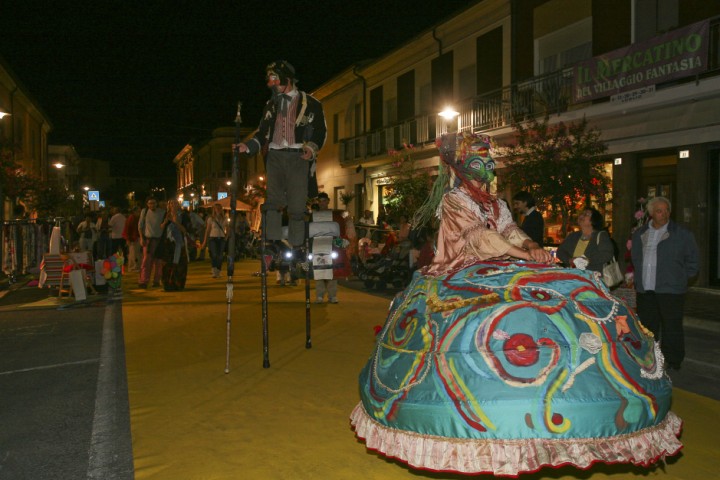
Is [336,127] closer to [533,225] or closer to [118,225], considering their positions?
[118,225]

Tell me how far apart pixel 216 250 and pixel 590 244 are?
11.3 m

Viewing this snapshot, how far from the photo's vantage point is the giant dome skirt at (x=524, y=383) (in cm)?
313

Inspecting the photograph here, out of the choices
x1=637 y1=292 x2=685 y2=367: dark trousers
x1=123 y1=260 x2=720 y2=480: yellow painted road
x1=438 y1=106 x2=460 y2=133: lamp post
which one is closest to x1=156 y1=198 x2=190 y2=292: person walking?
x1=123 y1=260 x2=720 y2=480: yellow painted road

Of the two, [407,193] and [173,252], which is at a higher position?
[407,193]

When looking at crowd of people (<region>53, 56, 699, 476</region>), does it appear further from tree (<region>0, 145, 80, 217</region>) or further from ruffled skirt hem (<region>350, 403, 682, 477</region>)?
tree (<region>0, 145, 80, 217</region>)

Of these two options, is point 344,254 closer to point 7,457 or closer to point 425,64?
point 7,457

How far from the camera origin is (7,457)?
420cm

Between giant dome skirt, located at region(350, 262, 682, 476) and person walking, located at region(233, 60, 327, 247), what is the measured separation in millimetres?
3185

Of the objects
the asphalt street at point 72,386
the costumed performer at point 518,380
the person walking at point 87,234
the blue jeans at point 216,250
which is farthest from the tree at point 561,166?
the person walking at point 87,234

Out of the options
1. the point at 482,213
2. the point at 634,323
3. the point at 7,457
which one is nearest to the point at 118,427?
the point at 7,457

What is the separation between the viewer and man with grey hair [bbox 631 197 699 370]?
6516 mm

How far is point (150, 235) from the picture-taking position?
14281mm

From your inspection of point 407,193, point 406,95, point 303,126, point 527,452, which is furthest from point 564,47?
point 527,452

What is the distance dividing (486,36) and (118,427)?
1975cm
